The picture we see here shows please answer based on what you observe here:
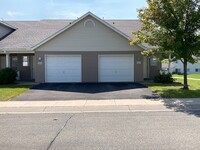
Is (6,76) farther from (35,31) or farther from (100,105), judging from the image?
(100,105)

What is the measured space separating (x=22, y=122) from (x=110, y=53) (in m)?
15.3

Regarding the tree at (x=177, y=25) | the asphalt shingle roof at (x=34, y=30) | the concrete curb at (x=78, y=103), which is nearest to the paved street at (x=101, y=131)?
the concrete curb at (x=78, y=103)

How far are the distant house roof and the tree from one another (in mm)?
6608

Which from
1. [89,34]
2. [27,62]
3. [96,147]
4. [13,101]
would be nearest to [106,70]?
[89,34]

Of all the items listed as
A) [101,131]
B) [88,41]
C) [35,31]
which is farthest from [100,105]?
[35,31]

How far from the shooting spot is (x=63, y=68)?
2497 cm

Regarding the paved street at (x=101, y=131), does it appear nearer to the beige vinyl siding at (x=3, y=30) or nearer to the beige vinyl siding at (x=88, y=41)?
the beige vinyl siding at (x=88, y=41)

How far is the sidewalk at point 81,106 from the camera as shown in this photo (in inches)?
498

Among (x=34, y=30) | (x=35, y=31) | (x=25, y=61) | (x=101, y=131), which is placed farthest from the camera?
(x=34, y=30)

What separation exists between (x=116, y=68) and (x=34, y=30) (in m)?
10.0

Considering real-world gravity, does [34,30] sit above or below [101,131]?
above

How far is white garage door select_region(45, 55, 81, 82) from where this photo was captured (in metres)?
24.8

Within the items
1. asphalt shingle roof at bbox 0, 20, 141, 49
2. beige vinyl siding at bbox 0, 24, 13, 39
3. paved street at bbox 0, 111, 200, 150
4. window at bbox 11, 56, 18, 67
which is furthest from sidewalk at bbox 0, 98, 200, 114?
beige vinyl siding at bbox 0, 24, 13, 39

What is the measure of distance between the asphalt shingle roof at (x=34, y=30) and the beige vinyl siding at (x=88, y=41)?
8.11 ft
